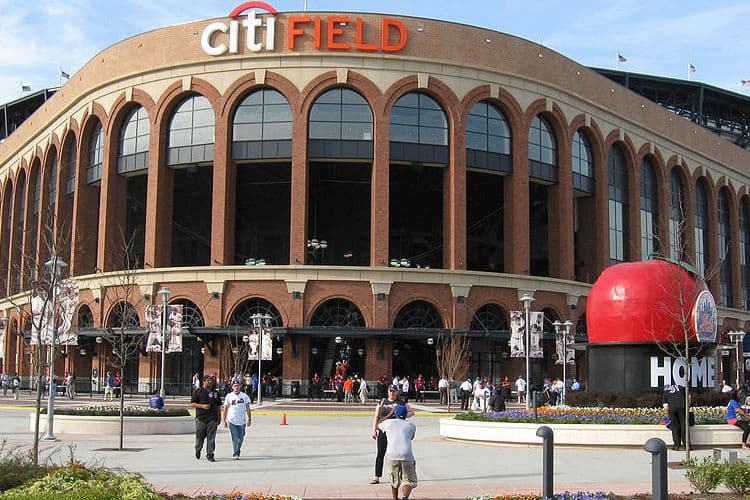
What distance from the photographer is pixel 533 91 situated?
61.3 m

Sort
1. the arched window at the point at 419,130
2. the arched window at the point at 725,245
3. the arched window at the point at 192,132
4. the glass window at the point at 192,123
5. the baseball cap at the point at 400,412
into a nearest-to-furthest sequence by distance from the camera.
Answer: the baseball cap at the point at 400,412 → the arched window at the point at 419,130 → the arched window at the point at 192,132 → the glass window at the point at 192,123 → the arched window at the point at 725,245

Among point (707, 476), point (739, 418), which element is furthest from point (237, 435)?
point (739, 418)

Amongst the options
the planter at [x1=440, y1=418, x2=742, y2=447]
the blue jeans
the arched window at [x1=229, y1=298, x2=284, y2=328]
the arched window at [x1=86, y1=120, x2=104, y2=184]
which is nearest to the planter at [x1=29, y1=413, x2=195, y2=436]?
the blue jeans

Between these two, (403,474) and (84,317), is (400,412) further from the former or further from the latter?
(84,317)

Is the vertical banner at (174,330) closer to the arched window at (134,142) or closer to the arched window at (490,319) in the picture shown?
the arched window at (134,142)

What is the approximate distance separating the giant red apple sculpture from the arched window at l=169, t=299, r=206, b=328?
32.1 m

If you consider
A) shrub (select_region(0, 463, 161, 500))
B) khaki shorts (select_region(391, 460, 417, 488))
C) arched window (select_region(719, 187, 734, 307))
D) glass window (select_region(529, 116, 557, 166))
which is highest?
glass window (select_region(529, 116, 557, 166))

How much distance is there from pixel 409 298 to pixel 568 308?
1216 centimetres

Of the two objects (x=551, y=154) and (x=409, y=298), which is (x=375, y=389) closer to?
A: (x=409, y=298)

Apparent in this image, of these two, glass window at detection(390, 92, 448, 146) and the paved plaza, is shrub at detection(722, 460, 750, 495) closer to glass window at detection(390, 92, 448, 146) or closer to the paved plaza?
the paved plaza

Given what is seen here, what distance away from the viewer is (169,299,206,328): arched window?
56.9m

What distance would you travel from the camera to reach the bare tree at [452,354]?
5359 cm

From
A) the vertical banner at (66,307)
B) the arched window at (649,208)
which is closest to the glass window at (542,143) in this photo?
the arched window at (649,208)

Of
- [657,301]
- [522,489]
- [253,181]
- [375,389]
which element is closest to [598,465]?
[522,489]
